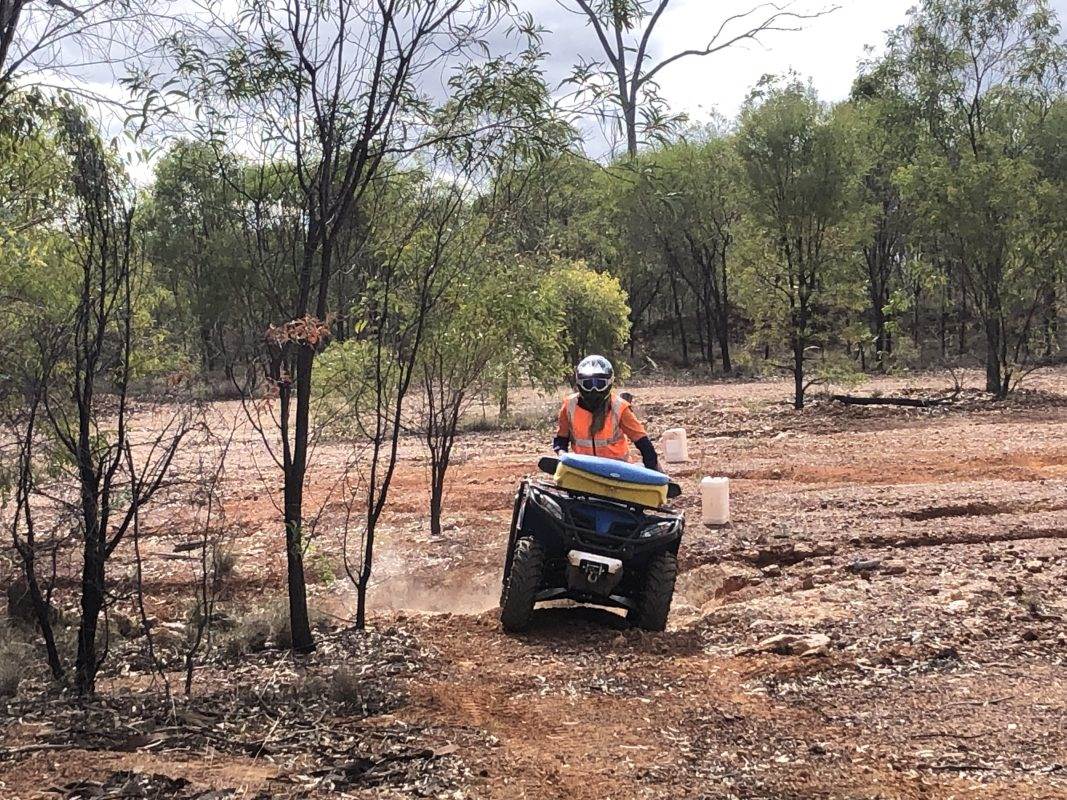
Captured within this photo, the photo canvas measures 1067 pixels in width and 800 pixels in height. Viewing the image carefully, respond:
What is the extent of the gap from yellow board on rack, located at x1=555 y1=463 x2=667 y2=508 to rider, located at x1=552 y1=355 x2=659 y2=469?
47 centimetres

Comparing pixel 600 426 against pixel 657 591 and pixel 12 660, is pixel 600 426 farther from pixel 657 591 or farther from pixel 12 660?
pixel 12 660

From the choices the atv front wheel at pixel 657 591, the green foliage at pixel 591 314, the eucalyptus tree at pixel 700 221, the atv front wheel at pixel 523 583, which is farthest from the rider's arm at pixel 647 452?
the eucalyptus tree at pixel 700 221

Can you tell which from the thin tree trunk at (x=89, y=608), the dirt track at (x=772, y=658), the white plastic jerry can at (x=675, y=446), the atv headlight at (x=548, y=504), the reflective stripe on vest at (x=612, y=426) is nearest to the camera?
the dirt track at (x=772, y=658)

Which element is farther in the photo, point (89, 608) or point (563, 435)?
point (563, 435)

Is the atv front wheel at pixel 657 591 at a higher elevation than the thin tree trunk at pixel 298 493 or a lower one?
lower

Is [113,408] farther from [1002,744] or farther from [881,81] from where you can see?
[881,81]

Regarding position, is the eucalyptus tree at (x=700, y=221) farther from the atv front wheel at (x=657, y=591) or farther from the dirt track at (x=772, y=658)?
the atv front wheel at (x=657, y=591)

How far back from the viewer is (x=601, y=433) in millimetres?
6590

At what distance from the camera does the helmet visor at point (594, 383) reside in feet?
20.8

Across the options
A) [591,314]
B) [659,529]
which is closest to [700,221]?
[591,314]

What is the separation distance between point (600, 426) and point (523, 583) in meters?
1.22

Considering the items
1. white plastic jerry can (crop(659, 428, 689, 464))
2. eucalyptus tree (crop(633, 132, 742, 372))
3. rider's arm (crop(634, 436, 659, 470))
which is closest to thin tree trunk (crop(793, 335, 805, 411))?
white plastic jerry can (crop(659, 428, 689, 464))

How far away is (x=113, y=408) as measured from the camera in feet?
20.1

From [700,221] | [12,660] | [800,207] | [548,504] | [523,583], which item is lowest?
[12,660]
